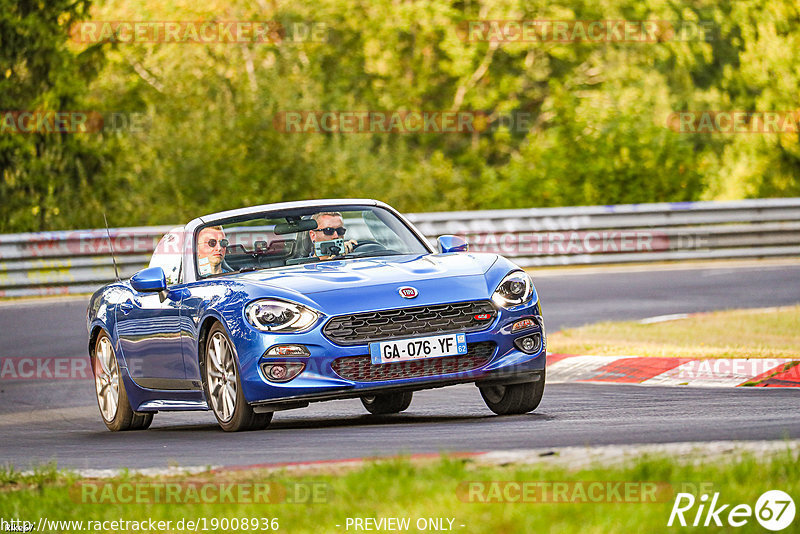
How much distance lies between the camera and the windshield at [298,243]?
9.83m

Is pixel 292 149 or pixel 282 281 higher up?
pixel 282 281

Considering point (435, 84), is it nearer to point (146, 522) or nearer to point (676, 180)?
point (676, 180)

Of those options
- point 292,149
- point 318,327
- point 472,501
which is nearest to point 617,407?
point 318,327

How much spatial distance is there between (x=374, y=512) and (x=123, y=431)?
6065 millimetres

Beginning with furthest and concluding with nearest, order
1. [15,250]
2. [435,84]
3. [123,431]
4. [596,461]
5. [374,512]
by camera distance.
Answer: [435,84], [15,250], [123,431], [596,461], [374,512]

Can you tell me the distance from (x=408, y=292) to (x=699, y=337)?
5.96 metres

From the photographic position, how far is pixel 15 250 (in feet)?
71.4

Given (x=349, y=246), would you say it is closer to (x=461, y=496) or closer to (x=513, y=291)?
(x=513, y=291)

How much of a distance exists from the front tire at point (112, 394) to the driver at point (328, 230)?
Result: 1.91 metres

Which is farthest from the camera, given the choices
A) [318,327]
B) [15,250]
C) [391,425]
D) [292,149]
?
[292,149]

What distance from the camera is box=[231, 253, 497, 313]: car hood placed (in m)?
8.72

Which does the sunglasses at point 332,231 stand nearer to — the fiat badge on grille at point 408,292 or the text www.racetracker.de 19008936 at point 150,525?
the fiat badge on grille at point 408,292

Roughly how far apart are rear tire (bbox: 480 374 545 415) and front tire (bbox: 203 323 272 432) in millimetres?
1531

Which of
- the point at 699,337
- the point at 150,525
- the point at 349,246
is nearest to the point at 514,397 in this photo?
the point at 349,246
